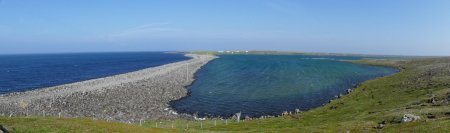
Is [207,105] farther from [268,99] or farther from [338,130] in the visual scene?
[338,130]

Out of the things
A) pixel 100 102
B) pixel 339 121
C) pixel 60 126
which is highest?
pixel 60 126

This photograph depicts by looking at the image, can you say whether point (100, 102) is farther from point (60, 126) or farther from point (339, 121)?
point (339, 121)

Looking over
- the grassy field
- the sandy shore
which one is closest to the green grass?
the grassy field

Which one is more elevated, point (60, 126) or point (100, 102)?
point (60, 126)

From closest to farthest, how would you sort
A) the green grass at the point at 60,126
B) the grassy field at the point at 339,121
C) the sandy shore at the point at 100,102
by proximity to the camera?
the green grass at the point at 60,126, the grassy field at the point at 339,121, the sandy shore at the point at 100,102

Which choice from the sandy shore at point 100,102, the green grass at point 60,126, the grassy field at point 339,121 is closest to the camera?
the green grass at point 60,126

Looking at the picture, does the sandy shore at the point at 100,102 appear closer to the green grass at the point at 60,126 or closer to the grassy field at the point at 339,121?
the grassy field at the point at 339,121

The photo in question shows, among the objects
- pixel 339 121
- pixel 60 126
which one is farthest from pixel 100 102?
pixel 339 121

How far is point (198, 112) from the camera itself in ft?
281

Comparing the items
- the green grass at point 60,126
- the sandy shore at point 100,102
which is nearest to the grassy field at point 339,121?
the green grass at point 60,126

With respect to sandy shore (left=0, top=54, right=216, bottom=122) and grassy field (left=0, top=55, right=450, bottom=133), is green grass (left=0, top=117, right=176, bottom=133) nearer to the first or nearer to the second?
grassy field (left=0, top=55, right=450, bottom=133)

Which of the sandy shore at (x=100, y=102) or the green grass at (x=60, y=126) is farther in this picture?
the sandy shore at (x=100, y=102)

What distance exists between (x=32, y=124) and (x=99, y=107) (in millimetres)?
43249

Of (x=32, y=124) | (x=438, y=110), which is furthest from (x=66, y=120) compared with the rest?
(x=438, y=110)
